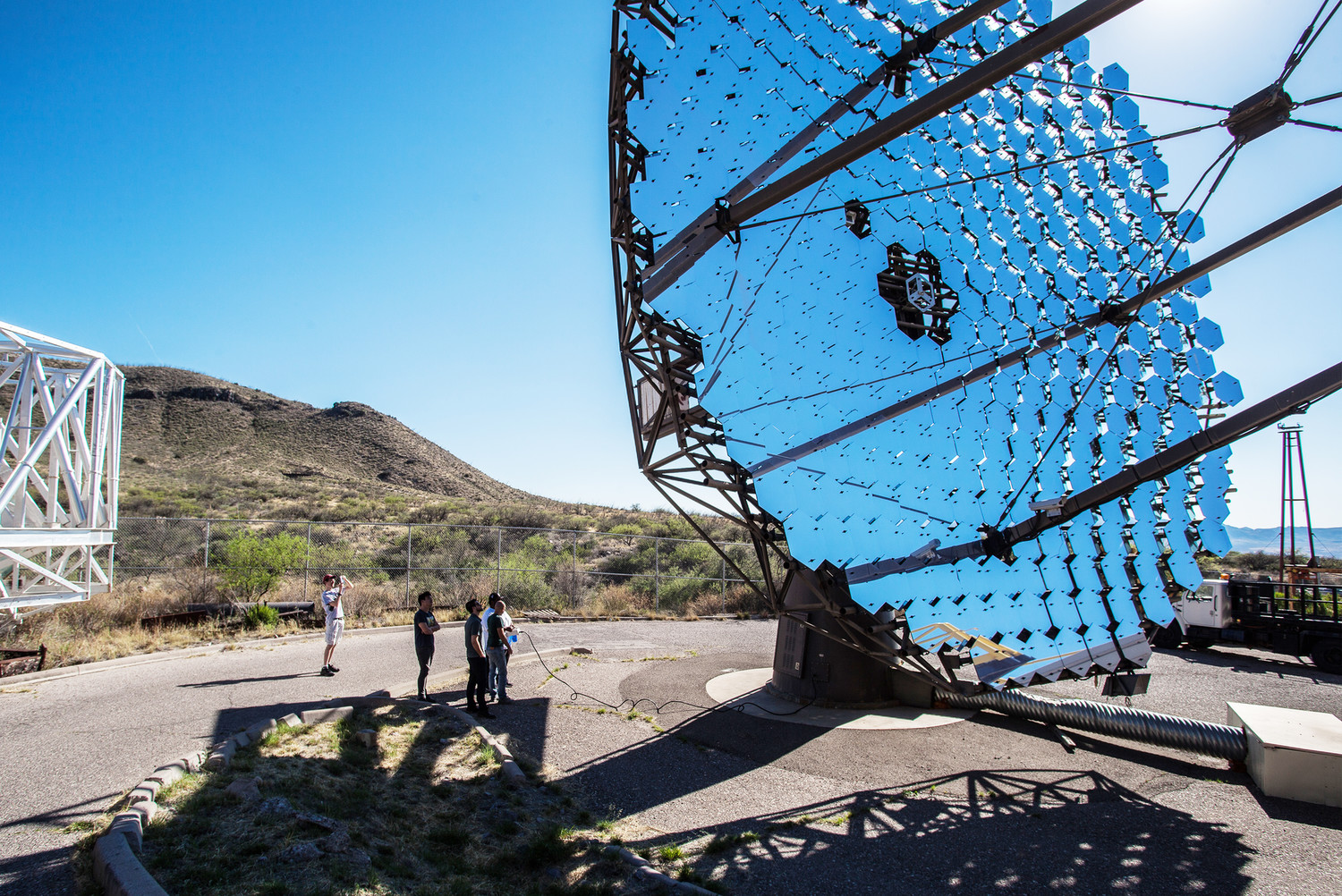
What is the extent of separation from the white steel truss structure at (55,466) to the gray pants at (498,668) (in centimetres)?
663

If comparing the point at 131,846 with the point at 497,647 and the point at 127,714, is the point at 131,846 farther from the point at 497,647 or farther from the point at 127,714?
the point at 497,647

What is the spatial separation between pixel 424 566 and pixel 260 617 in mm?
8207

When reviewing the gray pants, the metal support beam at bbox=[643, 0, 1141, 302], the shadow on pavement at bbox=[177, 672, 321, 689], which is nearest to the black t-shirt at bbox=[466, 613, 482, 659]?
the gray pants

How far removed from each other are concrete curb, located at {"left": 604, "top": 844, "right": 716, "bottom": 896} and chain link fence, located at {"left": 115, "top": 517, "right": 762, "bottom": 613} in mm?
12413

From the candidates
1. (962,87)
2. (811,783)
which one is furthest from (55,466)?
(962,87)

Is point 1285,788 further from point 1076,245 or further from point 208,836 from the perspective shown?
point 208,836

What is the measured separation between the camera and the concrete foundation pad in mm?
9727

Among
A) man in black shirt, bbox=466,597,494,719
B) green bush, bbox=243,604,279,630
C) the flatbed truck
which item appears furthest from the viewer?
green bush, bbox=243,604,279,630

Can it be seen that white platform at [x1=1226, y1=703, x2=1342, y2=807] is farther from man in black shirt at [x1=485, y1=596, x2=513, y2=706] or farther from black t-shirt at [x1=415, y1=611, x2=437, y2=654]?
black t-shirt at [x1=415, y1=611, x2=437, y2=654]

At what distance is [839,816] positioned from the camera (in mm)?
6695

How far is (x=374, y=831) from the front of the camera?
18.8 ft

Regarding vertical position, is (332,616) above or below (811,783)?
above

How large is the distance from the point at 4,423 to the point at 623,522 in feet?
108

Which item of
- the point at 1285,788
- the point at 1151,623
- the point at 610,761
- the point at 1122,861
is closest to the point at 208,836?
the point at 610,761
